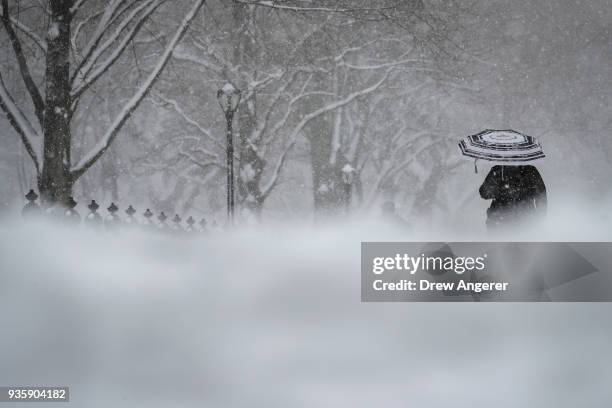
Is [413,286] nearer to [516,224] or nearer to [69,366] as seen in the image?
[516,224]

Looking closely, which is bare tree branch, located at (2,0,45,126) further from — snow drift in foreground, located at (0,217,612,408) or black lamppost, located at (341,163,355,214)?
black lamppost, located at (341,163,355,214)

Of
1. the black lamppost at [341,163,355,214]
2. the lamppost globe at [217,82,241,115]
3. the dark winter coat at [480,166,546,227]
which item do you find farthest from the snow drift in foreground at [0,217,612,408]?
the black lamppost at [341,163,355,214]

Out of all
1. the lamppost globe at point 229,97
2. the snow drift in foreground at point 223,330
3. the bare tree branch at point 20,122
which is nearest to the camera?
the snow drift in foreground at point 223,330

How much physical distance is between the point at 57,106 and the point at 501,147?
5767mm

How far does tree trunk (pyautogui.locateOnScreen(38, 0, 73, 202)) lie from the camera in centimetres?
820

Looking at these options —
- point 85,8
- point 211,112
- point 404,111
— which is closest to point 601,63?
point 404,111

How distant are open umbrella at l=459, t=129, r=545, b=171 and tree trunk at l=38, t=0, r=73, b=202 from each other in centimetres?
531

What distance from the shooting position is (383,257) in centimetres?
500

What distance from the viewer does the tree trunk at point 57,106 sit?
323 inches

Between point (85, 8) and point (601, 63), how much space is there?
1775cm

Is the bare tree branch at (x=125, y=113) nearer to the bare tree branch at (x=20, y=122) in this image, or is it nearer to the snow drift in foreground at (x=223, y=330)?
the bare tree branch at (x=20, y=122)

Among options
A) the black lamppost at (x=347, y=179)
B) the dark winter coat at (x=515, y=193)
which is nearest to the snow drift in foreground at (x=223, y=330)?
the dark winter coat at (x=515, y=193)

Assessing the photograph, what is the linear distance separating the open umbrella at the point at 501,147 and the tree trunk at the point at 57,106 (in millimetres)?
5313

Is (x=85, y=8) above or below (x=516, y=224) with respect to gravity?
above
